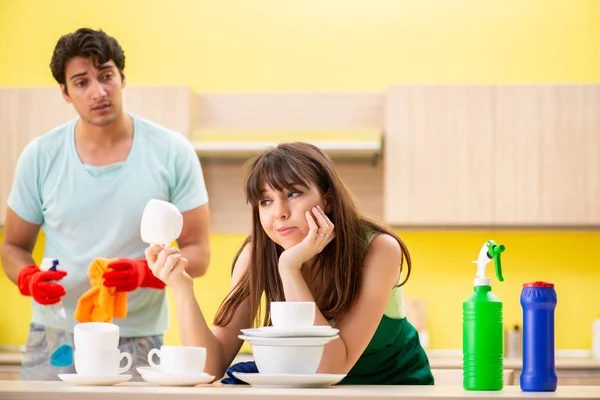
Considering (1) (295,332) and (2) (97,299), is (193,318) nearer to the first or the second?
(1) (295,332)

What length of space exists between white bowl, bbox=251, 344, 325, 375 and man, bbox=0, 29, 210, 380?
4.10 feet

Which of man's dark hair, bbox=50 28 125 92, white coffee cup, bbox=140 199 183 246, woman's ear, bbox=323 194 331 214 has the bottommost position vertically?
white coffee cup, bbox=140 199 183 246

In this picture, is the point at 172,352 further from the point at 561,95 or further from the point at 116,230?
the point at 561,95

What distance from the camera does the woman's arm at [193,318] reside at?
6.23ft

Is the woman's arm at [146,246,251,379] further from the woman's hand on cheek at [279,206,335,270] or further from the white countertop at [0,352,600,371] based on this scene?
the white countertop at [0,352,600,371]

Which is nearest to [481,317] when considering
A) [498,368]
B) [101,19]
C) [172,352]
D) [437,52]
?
[498,368]

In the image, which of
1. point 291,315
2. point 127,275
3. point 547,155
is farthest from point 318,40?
point 291,315

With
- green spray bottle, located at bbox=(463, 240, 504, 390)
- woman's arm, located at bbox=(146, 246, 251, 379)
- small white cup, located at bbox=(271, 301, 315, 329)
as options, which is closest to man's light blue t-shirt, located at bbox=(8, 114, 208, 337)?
woman's arm, located at bbox=(146, 246, 251, 379)

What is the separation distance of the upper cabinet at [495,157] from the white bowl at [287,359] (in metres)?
2.88

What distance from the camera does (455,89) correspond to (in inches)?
176

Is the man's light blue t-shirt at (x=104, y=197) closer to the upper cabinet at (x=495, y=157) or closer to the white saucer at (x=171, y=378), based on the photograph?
the white saucer at (x=171, y=378)

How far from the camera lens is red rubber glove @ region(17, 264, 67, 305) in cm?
254

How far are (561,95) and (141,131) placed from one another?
7.62 ft

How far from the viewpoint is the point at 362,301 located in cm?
205
